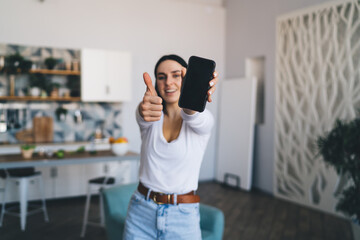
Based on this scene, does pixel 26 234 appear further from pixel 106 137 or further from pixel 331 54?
pixel 331 54

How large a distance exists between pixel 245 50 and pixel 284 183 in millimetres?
2524

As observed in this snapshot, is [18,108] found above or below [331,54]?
below

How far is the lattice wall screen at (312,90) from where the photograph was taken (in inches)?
163

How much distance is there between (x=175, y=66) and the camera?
1.09 meters

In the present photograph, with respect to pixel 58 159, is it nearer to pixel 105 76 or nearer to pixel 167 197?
pixel 105 76

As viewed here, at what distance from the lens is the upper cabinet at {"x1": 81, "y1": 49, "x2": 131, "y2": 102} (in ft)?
16.3

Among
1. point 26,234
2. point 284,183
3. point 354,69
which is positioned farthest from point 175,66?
point 284,183

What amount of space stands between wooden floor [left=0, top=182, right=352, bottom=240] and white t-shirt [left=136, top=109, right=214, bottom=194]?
2.56m

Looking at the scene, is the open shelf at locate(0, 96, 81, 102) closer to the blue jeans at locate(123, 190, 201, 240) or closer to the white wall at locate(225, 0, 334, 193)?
the white wall at locate(225, 0, 334, 193)

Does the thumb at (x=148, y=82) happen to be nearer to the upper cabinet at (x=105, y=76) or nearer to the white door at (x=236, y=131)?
the upper cabinet at (x=105, y=76)

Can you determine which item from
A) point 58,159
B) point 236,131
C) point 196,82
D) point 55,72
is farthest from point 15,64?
point 196,82

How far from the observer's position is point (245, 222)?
4004 millimetres

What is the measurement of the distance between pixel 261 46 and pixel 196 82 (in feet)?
16.7

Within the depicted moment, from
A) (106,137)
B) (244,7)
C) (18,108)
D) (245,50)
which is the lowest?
(106,137)
